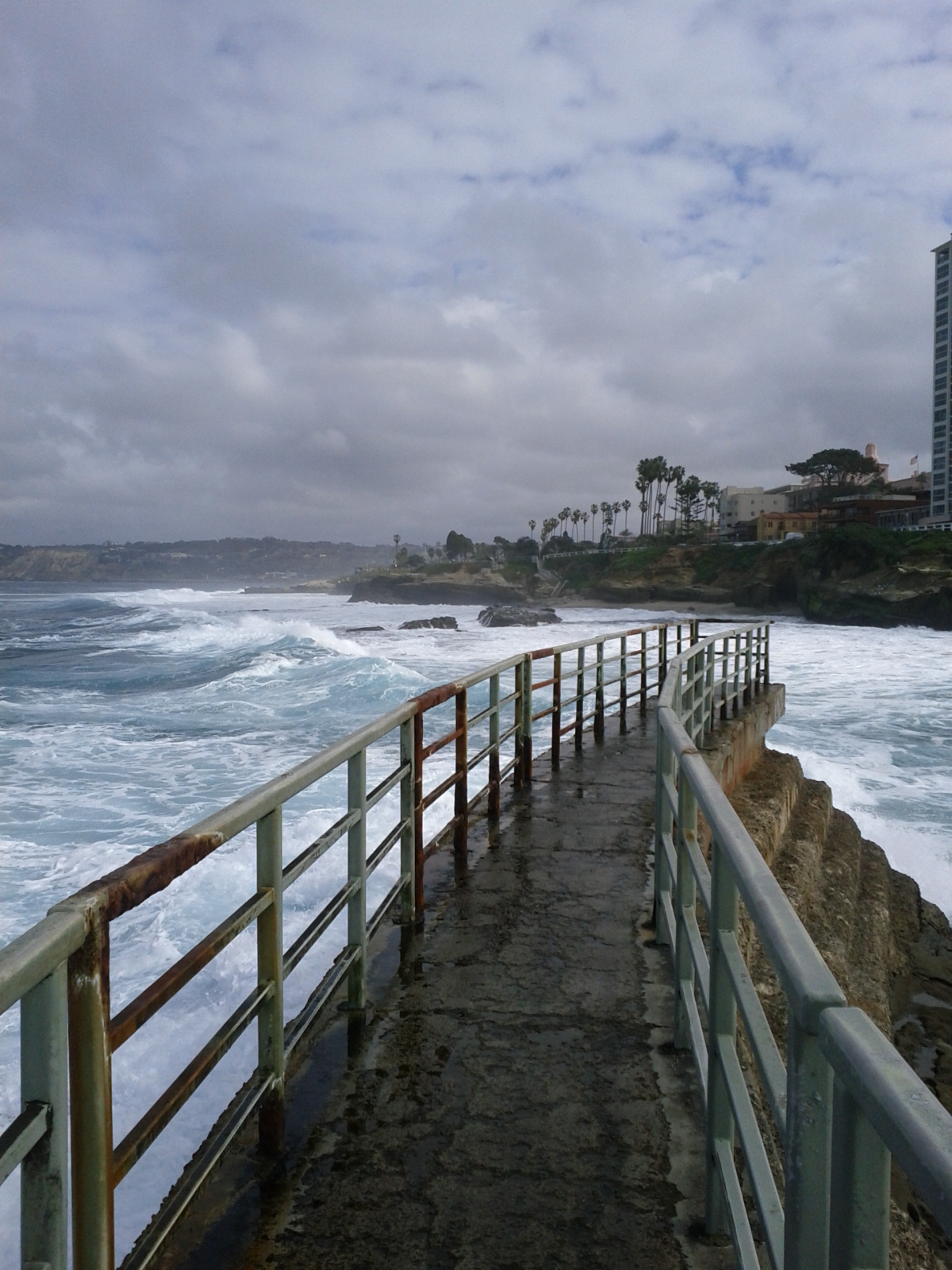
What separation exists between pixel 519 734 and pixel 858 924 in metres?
3.38

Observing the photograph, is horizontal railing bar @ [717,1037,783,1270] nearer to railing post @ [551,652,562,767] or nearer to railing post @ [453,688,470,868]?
railing post @ [453,688,470,868]

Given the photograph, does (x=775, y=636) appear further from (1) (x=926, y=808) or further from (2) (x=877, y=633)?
(1) (x=926, y=808)

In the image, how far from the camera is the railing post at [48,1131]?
1410 millimetres

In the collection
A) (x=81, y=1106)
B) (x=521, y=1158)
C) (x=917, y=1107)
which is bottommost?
(x=521, y=1158)

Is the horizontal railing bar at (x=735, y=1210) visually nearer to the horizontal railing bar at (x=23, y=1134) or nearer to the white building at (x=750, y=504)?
the horizontal railing bar at (x=23, y=1134)

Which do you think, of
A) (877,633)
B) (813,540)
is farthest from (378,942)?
(813,540)

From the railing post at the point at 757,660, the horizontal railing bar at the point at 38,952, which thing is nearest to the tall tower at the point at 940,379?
the railing post at the point at 757,660

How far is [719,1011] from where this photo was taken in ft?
6.94

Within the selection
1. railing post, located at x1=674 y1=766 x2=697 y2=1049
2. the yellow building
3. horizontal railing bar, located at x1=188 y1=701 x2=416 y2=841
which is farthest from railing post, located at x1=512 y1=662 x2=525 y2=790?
the yellow building

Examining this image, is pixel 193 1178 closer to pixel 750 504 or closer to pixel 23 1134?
pixel 23 1134

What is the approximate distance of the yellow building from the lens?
95.2 metres

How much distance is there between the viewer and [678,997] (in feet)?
10.8

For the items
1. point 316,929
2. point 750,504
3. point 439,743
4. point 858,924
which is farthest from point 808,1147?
point 750,504

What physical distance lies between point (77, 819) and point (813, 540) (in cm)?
6346
